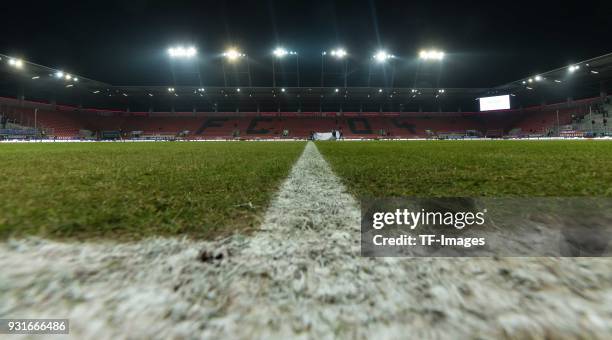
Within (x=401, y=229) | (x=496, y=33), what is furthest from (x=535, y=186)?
(x=496, y=33)

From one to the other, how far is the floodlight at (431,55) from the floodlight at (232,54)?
76.6 feet

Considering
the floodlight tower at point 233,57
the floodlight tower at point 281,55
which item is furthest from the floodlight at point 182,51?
the floodlight tower at point 281,55

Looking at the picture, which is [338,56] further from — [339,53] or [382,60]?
[382,60]

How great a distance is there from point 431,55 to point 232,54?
25.7 m

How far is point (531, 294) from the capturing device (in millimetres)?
568

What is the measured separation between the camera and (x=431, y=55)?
109 ft

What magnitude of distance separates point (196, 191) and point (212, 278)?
4.22 feet

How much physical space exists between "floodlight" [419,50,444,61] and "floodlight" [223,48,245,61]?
2334 cm

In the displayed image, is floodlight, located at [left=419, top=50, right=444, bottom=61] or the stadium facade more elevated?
floodlight, located at [left=419, top=50, right=444, bottom=61]

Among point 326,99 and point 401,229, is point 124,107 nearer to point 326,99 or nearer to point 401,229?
point 326,99

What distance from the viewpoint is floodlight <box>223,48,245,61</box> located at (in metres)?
33.6

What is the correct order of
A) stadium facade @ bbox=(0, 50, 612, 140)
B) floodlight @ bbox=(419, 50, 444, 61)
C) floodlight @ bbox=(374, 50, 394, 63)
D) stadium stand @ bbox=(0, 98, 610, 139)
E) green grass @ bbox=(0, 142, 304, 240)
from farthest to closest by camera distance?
floodlight @ bbox=(374, 50, 394, 63) → stadium stand @ bbox=(0, 98, 610, 139) → floodlight @ bbox=(419, 50, 444, 61) → stadium facade @ bbox=(0, 50, 612, 140) → green grass @ bbox=(0, 142, 304, 240)

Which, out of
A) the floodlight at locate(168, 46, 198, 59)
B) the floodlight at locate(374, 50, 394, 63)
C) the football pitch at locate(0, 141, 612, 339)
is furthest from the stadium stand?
the football pitch at locate(0, 141, 612, 339)

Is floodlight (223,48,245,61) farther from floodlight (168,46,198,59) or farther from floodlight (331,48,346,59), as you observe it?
floodlight (331,48,346,59)
